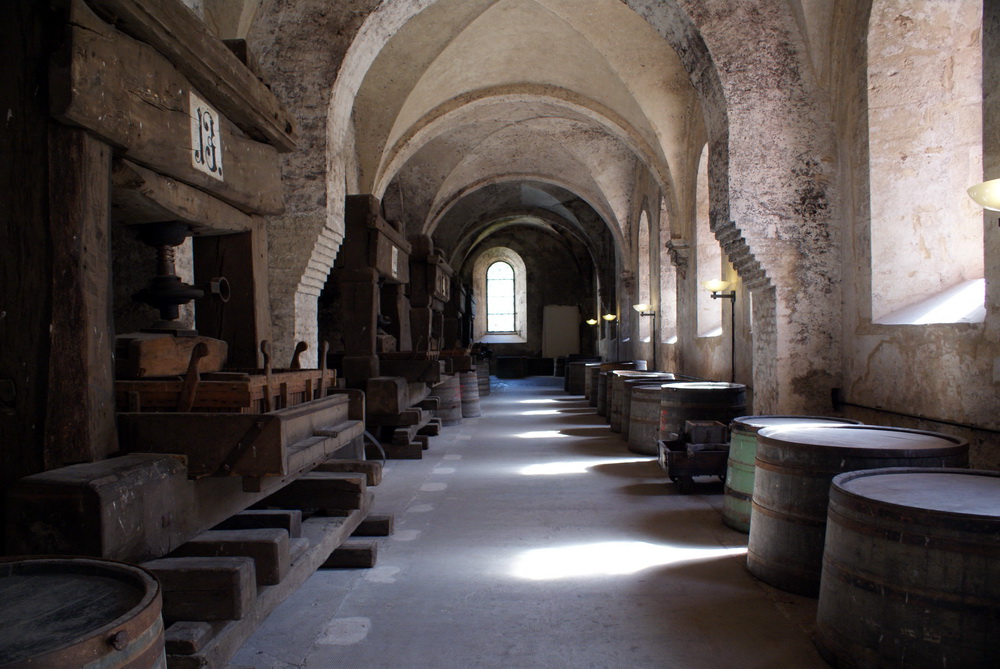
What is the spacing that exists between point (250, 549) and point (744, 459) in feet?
9.78

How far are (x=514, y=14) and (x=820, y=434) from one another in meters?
8.08

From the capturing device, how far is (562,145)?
15.0 m

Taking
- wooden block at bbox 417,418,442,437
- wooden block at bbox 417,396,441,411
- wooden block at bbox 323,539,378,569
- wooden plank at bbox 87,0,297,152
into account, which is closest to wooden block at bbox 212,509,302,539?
wooden block at bbox 323,539,378,569

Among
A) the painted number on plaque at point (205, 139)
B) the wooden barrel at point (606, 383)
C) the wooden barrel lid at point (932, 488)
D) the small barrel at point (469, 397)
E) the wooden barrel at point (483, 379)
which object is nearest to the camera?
the wooden barrel lid at point (932, 488)

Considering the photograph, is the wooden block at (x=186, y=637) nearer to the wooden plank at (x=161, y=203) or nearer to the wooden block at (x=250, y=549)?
the wooden block at (x=250, y=549)

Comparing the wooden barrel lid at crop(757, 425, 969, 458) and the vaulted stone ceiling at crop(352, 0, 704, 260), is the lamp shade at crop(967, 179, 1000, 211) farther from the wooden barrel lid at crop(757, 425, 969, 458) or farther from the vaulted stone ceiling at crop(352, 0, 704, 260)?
the vaulted stone ceiling at crop(352, 0, 704, 260)

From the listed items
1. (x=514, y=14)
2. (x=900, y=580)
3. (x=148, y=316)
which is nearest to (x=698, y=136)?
(x=514, y=14)

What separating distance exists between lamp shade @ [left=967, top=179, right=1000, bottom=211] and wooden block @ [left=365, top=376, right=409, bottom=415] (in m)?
5.05

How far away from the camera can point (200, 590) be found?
204cm

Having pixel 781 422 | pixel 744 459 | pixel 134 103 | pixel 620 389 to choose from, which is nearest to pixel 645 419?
pixel 620 389

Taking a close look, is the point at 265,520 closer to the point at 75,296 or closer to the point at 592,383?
the point at 75,296

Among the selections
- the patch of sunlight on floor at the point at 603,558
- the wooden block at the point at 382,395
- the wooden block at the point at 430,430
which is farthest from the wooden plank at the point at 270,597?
the wooden block at the point at 430,430

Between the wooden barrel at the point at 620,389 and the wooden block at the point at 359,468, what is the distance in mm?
5396

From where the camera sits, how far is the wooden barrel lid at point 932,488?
7.08 ft
